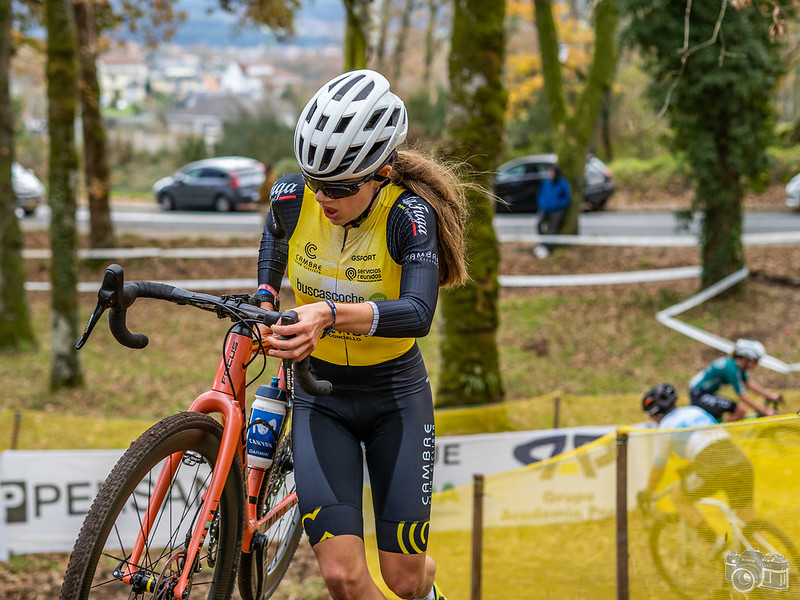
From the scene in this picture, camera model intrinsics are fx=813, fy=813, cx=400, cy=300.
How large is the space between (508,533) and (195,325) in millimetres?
12059

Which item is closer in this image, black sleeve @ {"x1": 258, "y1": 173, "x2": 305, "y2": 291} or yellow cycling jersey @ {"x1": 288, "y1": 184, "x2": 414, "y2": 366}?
yellow cycling jersey @ {"x1": 288, "y1": 184, "x2": 414, "y2": 366}

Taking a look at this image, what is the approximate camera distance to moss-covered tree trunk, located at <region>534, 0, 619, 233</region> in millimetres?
18625

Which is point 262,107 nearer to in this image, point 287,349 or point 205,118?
point 287,349

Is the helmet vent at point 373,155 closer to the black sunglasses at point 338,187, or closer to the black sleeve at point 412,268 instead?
the black sunglasses at point 338,187

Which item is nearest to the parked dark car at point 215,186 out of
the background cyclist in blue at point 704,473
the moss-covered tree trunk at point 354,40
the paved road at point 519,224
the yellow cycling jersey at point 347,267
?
→ the paved road at point 519,224

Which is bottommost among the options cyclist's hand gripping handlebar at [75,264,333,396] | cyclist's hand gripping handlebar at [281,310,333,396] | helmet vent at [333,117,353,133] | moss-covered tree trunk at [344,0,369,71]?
cyclist's hand gripping handlebar at [281,310,333,396]

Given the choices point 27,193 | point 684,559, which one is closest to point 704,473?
point 684,559

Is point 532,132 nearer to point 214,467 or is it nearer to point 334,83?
point 334,83

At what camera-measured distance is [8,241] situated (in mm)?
13695

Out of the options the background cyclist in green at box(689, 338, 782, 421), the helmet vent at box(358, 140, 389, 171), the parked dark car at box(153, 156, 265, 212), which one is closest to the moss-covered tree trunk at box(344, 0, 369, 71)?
the background cyclist in green at box(689, 338, 782, 421)

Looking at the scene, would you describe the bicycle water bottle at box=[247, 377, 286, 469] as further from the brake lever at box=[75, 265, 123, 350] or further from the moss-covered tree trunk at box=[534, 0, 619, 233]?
the moss-covered tree trunk at box=[534, 0, 619, 233]

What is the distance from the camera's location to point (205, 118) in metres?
94.8

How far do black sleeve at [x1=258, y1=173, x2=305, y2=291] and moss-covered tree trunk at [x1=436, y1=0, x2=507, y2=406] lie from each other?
520cm

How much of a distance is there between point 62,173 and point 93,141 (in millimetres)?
8719
